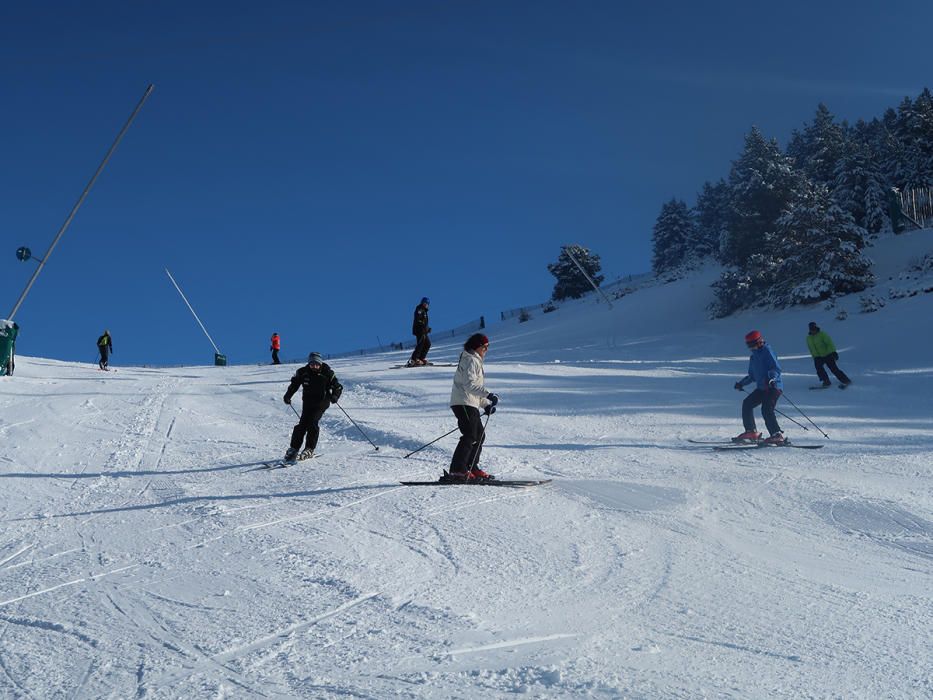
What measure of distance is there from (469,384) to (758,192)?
3387 cm

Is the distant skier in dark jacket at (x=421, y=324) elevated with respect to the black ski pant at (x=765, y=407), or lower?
elevated

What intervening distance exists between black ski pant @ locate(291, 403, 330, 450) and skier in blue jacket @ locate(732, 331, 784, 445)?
610 centimetres

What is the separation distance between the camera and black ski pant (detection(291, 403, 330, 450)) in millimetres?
9945

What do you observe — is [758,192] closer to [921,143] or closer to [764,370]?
[921,143]

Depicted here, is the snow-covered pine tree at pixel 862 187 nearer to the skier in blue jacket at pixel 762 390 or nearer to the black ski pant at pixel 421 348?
the black ski pant at pixel 421 348

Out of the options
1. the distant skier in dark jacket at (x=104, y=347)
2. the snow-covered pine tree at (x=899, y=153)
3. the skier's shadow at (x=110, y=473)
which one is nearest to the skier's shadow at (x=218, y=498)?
the skier's shadow at (x=110, y=473)

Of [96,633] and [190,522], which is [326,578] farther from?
[190,522]

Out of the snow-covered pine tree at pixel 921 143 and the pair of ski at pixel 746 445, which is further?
the snow-covered pine tree at pixel 921 143

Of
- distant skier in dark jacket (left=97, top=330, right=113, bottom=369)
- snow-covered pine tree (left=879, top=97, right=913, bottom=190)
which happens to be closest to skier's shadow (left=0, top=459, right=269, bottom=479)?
distant skier in dark jacket (left=97, top=330, right=113, bottom=369)

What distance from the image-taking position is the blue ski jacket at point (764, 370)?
10.6 metres

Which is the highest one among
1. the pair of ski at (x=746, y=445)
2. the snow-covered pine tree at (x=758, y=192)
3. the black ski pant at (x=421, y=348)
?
the snow-covered pine tree at (x=758, y=192)

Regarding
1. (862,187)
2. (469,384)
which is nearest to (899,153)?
(862,187)

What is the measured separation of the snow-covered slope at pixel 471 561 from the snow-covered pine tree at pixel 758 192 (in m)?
25.9

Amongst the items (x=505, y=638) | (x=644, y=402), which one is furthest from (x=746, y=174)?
(x=505, y=638)
